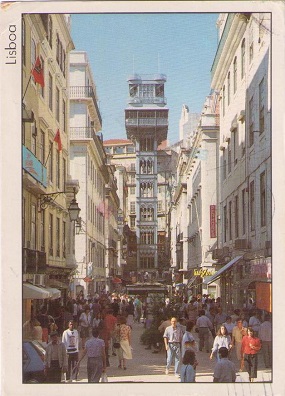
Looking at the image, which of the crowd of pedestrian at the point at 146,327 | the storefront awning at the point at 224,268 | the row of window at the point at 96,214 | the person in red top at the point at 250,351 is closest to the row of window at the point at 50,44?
the row of window at the point at 96,214

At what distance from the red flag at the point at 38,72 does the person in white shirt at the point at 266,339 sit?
12.8 feet

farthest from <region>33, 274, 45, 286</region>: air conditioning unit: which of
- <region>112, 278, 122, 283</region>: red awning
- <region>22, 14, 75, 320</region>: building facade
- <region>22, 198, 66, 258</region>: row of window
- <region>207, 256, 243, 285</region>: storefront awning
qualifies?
<region>207, 256, 243, 285</region>: storefront awning

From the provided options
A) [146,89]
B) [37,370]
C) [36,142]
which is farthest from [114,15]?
[37,370]

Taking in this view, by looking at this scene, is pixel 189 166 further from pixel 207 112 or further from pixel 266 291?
pixel 266 291

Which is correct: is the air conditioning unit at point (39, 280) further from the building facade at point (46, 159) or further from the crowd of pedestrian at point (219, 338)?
the crowd of pedestrian at point (219, 338)

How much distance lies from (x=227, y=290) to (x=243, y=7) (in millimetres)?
4092

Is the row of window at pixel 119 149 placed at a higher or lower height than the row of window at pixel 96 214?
higher

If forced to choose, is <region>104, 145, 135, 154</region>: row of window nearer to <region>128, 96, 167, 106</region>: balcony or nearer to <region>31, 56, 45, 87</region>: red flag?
<region>128, 96, 167, 106</region>: balcony

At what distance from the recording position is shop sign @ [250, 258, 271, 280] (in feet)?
29.3

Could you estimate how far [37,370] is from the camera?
28.1 feet

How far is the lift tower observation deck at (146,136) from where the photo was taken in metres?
9.46

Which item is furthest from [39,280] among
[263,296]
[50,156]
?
[263,296]

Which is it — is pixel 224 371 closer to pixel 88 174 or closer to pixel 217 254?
pixel 217 254

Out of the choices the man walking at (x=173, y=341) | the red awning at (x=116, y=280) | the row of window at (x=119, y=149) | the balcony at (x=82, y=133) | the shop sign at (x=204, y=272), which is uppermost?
the balcony at (x=82, y=133)
